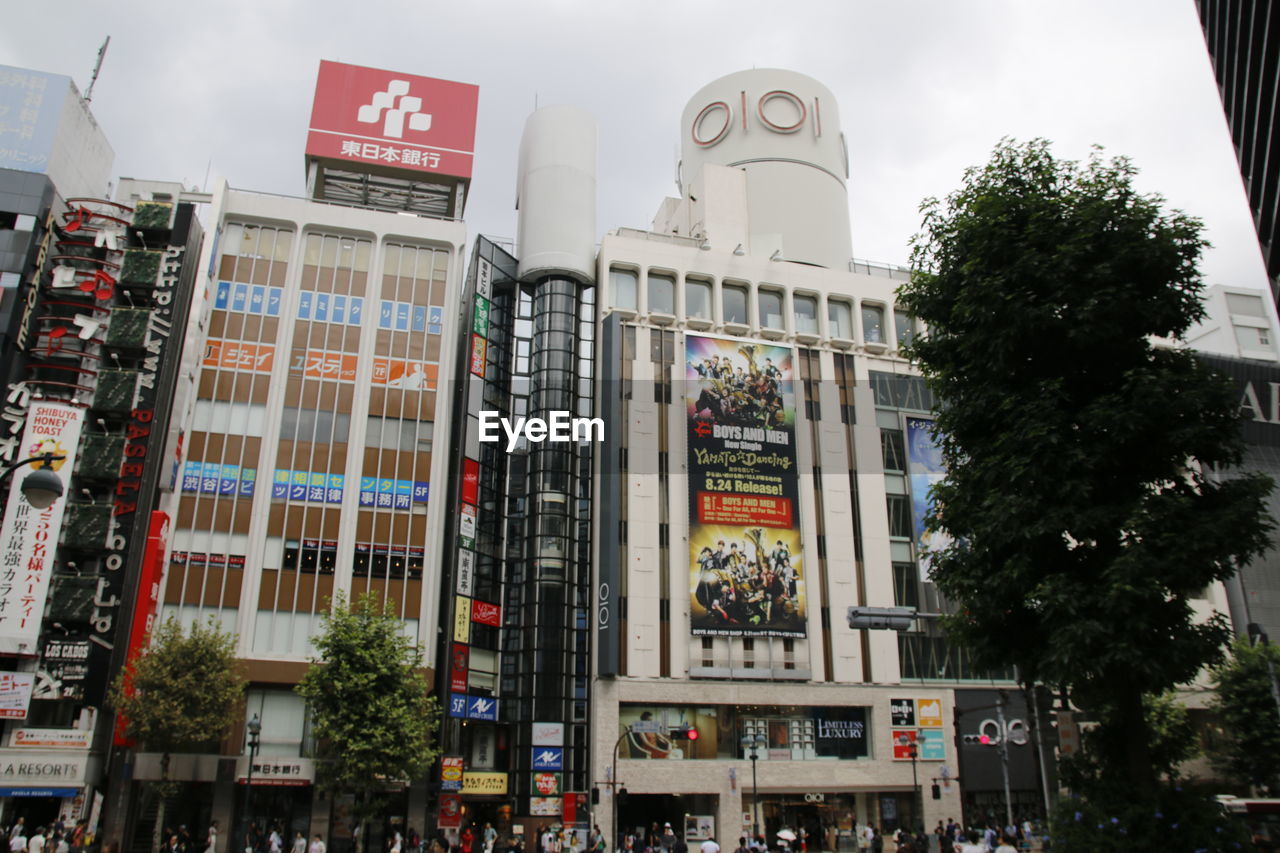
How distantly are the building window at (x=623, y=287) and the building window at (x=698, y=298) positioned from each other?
343cm

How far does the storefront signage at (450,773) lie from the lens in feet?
145

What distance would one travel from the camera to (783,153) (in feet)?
228

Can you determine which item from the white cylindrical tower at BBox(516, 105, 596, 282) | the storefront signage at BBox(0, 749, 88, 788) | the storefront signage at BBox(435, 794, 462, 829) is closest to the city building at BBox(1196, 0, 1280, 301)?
the white cylindrical tower at BBox(516, 105, 596, 282)

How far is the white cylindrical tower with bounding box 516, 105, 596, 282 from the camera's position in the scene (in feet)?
190

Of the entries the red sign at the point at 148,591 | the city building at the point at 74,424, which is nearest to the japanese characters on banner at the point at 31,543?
the city building at the point at 74,424

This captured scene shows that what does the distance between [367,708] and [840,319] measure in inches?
1513

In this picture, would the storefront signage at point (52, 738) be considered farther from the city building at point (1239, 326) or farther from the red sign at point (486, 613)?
the city building at point (1239, 326)

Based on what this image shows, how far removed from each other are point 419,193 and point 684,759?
3673 cm

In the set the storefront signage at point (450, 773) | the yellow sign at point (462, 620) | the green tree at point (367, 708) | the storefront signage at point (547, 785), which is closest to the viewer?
the green tree at point (367, 708)

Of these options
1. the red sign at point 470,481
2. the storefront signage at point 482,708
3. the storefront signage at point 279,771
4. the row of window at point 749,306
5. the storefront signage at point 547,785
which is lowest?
the storefront signage at point 547,785

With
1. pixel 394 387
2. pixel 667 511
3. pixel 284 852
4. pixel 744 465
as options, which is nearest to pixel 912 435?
pixel 744 465

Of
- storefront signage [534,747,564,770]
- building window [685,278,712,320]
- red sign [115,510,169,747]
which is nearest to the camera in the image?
red sign [115,510,169,747]

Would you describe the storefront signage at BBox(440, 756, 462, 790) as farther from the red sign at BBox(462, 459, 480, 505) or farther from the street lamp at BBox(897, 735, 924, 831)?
the street lamp at BBox(897, 735, 924, 831)

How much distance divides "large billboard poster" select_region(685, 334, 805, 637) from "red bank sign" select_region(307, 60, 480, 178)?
61.6 feet
